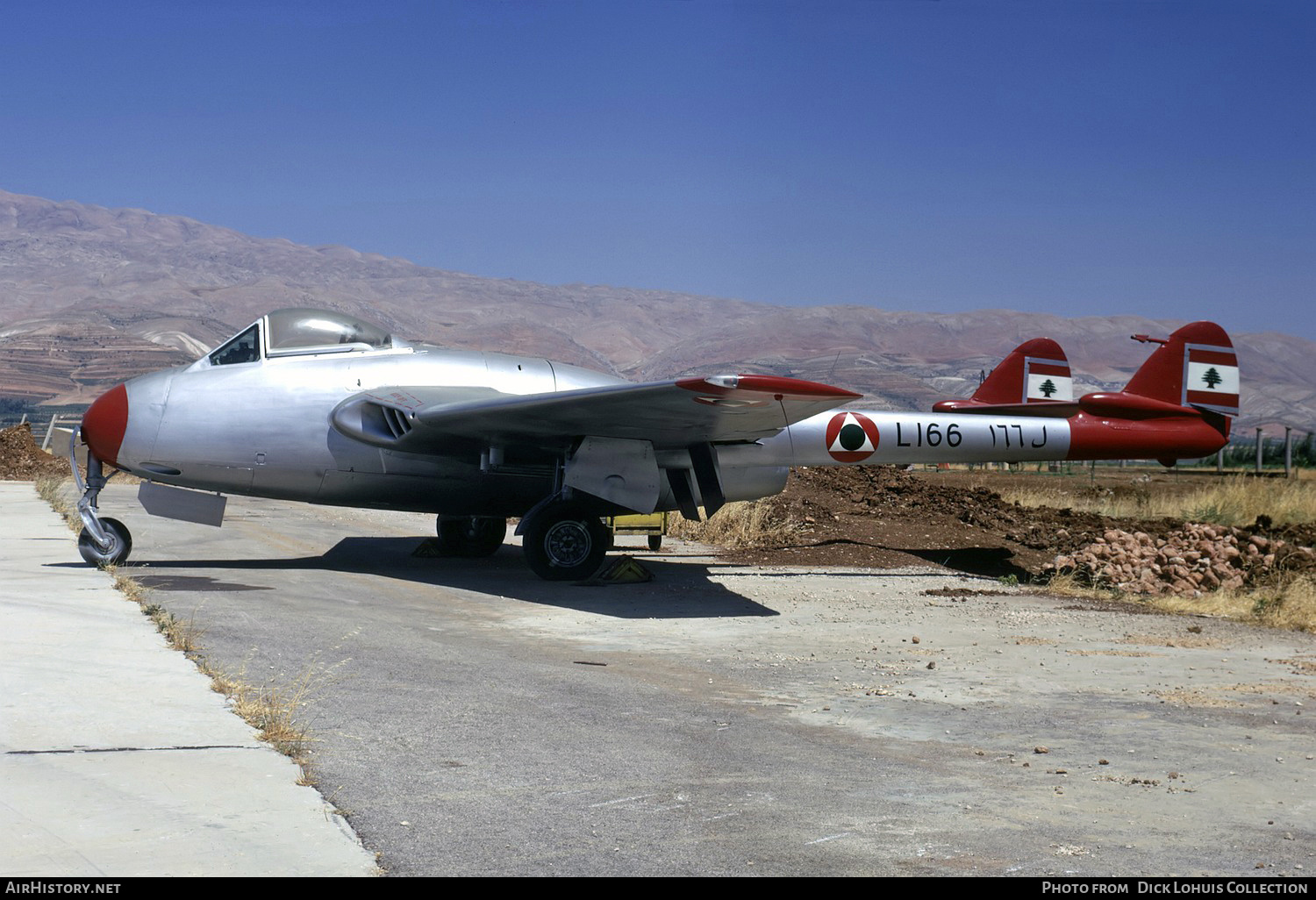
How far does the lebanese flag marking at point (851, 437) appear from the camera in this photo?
14.4 m

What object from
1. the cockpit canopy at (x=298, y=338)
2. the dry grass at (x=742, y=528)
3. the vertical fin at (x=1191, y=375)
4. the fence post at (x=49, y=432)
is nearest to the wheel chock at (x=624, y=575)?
the cockpit canopy at (x=298, y=338)

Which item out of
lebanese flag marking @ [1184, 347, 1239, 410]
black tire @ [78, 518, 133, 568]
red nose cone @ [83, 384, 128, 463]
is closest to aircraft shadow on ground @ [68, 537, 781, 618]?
black tire @ [78, 518, 133, 568]

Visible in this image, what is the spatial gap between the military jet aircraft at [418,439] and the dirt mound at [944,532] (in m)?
3.37

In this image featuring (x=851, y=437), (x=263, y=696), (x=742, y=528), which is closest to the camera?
(x=263, y=696)

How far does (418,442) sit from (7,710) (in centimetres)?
727

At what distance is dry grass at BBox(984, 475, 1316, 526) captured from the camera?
74.9 feet

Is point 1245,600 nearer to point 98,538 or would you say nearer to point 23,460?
point 98,538

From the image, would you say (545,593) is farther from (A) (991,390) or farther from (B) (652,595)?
(A) (991,390)

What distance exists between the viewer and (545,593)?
11.9 metres

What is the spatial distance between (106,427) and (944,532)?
12.2 metres

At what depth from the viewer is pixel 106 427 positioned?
40.5 feet

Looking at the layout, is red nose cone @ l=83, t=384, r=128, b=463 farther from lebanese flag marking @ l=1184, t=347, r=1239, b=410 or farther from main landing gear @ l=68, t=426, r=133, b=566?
lebanese flag marking @ l=1184, t=347, r=1239, b=410

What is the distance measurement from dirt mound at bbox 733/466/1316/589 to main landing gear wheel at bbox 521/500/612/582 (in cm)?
395

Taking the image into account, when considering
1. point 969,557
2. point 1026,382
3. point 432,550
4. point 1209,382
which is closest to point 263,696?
point 432,550
